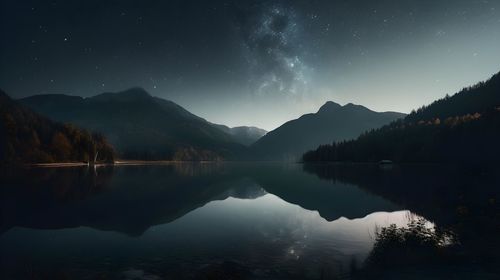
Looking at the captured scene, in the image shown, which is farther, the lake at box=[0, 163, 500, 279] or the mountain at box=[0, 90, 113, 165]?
the mountain at box=[0, 90, 113, 165]

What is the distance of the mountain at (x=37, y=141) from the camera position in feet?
503

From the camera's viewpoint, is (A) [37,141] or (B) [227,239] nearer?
(B) [227,239]

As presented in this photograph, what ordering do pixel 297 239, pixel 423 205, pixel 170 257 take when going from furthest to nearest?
pixel 423 205
pixel 297 239
pixel 170 257

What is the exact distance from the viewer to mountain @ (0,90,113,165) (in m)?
153

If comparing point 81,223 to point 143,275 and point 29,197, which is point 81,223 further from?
point 29,197

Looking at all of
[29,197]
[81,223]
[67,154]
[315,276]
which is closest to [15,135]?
[67,154]

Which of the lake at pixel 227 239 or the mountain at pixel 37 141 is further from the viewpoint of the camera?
the mountain at pixel 37 141

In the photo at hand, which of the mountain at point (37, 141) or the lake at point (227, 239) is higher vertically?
the mountain at point (37, 141)

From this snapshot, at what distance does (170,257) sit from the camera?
20297mm

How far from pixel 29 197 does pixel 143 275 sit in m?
38.5

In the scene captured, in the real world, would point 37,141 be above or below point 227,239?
above

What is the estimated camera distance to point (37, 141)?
548 ft

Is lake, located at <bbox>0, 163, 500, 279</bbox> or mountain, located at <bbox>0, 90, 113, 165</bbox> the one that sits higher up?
mountain, located at <bbox>0, 90, 113, 165</bbox>

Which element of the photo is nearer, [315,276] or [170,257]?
[315,276]
